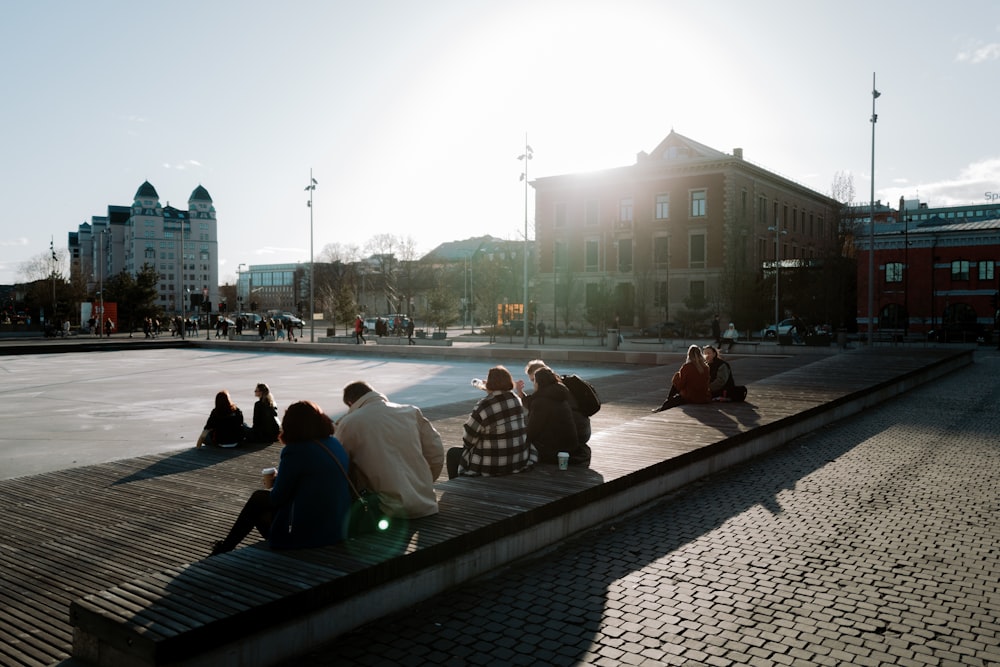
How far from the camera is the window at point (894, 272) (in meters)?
53.7

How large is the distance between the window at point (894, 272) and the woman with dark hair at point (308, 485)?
188 feet

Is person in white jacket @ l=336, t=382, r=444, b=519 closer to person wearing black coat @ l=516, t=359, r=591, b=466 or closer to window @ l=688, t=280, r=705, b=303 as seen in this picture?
person wearing black coat @ l=516, t=359, r=591, b=466

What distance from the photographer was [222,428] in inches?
392

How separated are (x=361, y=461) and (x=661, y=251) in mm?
56940

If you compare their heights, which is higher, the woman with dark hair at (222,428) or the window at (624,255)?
the window at (624,255)

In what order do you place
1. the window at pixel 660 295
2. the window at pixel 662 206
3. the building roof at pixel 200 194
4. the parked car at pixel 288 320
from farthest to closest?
the building roof at pixel 200 194
the window at pixel 662 206
the window at pixel 660 295
the parked car at pixel 288 320

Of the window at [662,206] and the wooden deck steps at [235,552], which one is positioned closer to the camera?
the wooden deck steps at [235,552]

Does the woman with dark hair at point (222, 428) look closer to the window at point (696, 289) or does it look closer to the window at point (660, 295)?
the window at point (696, 289)

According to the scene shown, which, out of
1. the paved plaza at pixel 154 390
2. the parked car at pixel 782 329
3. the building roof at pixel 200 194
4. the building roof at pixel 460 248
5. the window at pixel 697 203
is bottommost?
the paved plaza at pixel 154 390

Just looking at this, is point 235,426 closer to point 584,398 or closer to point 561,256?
point 584,398

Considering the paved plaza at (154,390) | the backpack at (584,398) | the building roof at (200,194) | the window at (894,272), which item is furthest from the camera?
the building roof at (200,194)

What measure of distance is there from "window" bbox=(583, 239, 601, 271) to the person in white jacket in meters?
58.8

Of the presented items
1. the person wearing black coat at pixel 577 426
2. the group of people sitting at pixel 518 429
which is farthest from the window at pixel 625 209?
the group of people sitting at pixel 518 429

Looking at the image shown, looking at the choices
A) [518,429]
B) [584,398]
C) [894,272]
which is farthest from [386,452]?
[894,272]
